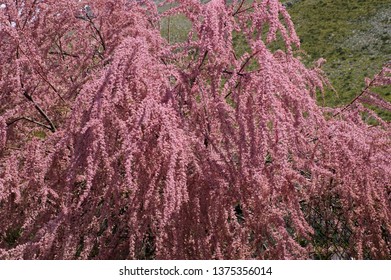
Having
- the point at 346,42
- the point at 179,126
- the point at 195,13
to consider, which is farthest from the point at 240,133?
the point at 346,42

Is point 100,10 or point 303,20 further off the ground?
point 303,20

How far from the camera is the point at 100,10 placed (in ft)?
13.8

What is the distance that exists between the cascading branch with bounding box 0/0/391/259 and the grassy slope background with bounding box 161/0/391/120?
15.1m

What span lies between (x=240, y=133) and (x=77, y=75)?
1.94 metres

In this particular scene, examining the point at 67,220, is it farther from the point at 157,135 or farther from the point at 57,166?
the point at 157,135

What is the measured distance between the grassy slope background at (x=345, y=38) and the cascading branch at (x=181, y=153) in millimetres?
15075

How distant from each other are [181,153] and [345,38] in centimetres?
3116

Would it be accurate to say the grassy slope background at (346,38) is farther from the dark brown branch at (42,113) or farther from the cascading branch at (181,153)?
the dark brown branch at (42,113)

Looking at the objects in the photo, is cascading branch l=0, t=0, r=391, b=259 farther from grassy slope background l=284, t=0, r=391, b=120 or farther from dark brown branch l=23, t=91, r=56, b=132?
grassy slope background l=284, t=0, r=391, b=120

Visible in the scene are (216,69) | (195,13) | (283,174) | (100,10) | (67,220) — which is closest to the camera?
(283,174)

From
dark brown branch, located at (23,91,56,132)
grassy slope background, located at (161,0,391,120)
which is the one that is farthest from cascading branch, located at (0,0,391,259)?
grassy slope background, located at (161,0,391,120)

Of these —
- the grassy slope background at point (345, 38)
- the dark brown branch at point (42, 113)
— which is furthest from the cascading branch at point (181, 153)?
the grassy slope background at point (345, 38)

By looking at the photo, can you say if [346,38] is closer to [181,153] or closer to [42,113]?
[42,113]

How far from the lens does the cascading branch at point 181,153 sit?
2.86 meters
